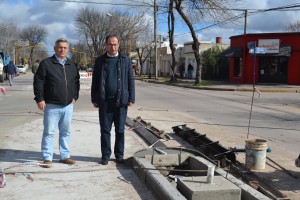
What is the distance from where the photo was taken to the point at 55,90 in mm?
6227

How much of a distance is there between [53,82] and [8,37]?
283 feet

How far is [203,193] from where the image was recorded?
4.76 metres

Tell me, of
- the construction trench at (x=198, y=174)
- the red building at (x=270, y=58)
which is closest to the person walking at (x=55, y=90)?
the construction trench at (x=198, y=174)

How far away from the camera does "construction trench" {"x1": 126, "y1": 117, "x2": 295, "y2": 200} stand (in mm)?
4863

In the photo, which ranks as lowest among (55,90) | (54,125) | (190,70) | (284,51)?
(54,125)

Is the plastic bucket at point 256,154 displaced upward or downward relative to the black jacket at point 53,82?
downward

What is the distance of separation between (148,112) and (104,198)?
920cm

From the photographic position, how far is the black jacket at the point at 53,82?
20.3 ft

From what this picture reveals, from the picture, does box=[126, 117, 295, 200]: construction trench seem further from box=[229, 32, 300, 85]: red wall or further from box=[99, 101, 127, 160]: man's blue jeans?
box=[229, 32, 300, 85]: red wall

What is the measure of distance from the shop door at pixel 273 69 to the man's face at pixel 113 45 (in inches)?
1178

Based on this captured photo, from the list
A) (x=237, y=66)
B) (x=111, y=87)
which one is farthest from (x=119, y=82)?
(x=237, y=66)

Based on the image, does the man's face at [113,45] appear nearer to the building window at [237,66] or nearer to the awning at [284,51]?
the awning at [284,51]

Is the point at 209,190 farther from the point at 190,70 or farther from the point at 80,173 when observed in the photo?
the point at 190,70

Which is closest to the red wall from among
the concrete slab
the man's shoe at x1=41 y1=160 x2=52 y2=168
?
the man's shoe at x1=41 y1=160 x2=52 y2=168
